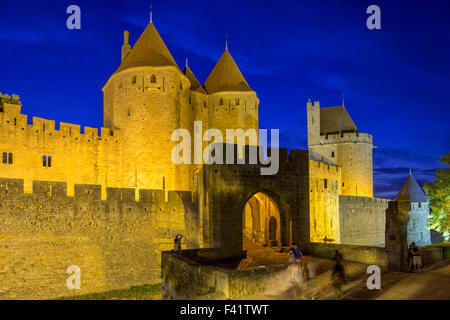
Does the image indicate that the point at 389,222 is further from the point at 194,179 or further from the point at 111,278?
the point at 194,179

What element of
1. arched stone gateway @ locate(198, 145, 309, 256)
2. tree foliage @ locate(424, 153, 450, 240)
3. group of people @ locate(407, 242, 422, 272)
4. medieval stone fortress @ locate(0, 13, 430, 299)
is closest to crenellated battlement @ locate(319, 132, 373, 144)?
medieval stone fortress @ locate(0, 13, 430, 299)

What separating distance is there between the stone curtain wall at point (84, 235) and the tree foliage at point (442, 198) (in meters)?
14.3

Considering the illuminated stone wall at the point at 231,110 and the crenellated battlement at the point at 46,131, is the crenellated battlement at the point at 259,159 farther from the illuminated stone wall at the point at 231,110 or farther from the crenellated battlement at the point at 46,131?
the illuminated stone wall at the point at 231,110

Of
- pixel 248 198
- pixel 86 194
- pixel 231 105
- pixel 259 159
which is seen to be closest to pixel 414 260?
pixel 248 198

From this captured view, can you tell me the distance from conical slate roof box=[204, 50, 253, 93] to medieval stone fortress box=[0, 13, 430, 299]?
10cm

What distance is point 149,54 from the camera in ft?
87.9

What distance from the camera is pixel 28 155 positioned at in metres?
22.3

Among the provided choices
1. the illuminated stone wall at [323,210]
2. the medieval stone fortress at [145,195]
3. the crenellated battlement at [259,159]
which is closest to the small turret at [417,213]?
the medieval stone fortress at [145,195]

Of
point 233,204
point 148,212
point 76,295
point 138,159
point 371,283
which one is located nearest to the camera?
point 371,283

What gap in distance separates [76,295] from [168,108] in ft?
42.4

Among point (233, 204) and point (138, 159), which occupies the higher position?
point (138, 159)

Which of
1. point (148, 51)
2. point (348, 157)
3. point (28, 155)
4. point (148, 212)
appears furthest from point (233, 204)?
point (348, 157)

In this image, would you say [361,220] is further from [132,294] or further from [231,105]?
[132,294]

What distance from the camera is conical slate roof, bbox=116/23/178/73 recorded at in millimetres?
26203
